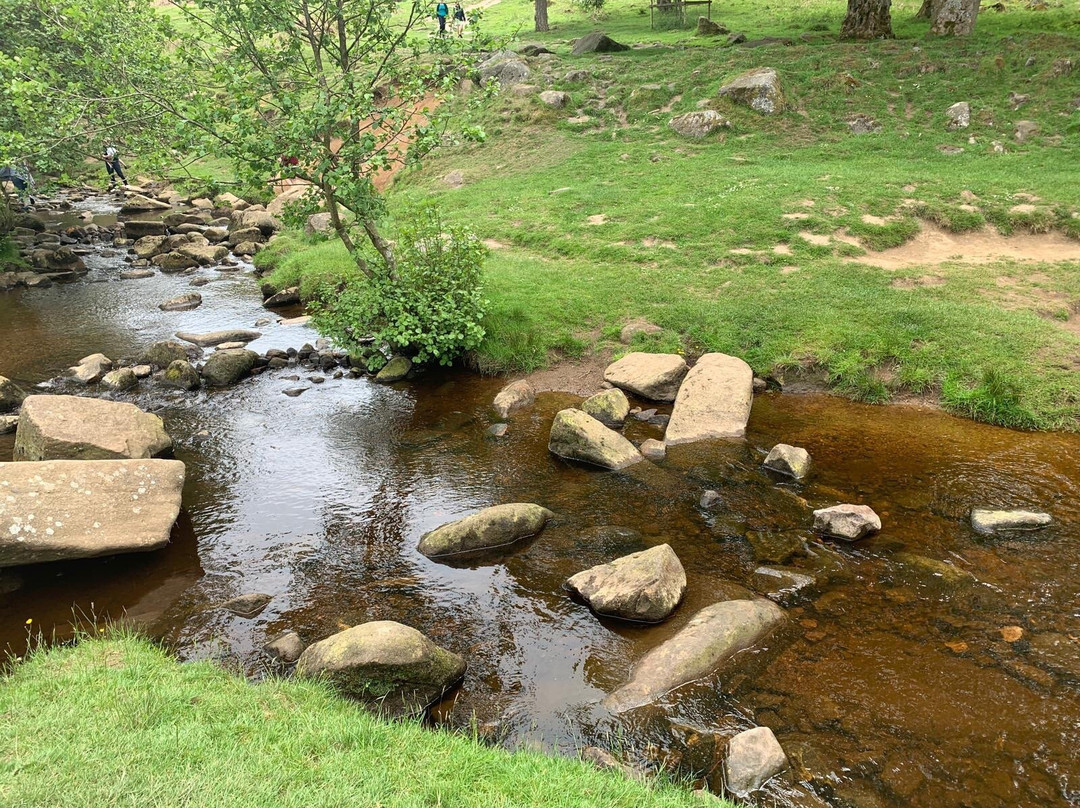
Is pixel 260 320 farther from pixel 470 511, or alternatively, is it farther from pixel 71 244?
pixel 71 244

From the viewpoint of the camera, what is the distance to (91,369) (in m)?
17.9

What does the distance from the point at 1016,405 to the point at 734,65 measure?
24.3 metres

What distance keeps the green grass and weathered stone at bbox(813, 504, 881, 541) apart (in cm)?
541

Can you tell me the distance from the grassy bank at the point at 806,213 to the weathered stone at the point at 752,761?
976 cm

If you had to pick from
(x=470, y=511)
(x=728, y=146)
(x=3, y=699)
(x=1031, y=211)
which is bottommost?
(x=470, y=511)

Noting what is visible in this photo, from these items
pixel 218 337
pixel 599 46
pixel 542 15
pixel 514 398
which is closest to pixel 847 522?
pixel 514 398

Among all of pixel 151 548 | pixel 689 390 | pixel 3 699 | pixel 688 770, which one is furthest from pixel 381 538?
pixel 689 390

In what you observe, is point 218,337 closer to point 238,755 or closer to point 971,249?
point 238,755

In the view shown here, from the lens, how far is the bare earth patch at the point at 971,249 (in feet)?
59.7

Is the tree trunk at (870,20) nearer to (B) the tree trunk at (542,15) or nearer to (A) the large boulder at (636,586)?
(B) the tree trunk at (542,15)

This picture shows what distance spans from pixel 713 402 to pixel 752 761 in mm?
8449

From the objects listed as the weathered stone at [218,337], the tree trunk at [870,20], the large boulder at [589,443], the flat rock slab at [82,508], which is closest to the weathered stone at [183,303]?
the weathered stone at [218,337]

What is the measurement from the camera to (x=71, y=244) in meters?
32.8

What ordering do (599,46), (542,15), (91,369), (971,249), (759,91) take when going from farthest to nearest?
(542,15), (599,46), (759,91), (971,249), (91,369)
